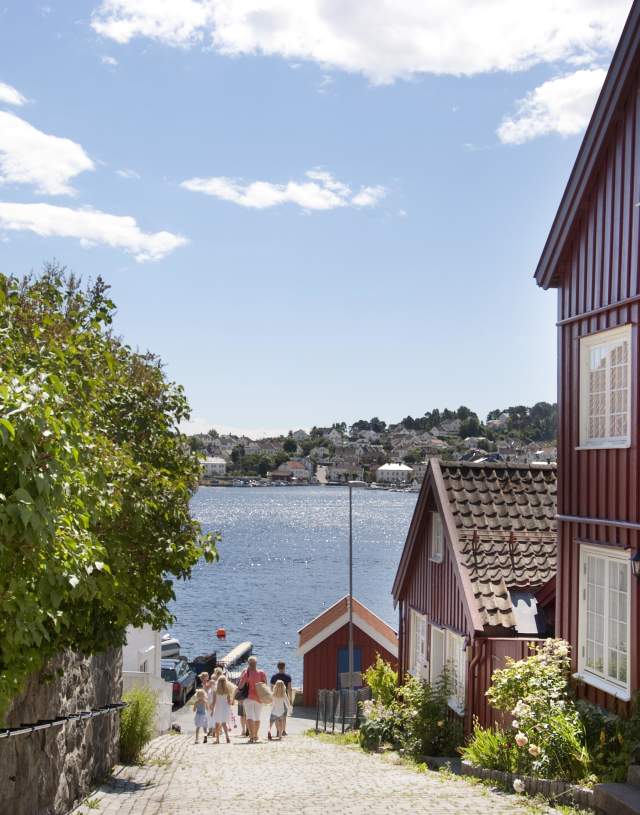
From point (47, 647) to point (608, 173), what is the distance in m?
9.29

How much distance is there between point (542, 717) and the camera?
1205cm

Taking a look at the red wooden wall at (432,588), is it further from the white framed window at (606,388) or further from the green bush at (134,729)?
the green bush at (134,729)

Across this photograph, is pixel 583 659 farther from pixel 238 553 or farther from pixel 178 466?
pixel 238 553

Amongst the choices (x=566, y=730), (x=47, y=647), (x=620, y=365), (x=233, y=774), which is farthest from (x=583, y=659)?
(x=47, y=647)

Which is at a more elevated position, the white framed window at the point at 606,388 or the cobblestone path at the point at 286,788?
the white framed window at the point at 606,388

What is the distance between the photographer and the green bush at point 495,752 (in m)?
12.2

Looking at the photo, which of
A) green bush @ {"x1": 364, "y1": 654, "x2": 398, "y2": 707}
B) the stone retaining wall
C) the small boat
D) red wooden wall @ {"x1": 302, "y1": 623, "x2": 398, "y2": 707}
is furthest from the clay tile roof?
the small boat

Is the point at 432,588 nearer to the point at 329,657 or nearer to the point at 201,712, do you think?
the point at 201,712

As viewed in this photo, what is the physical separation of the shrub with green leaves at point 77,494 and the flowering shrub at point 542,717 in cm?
440

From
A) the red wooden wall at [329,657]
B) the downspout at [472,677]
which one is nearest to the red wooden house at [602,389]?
the downspout at [472,677]

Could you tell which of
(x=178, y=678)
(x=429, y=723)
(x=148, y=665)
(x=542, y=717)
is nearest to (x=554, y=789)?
(x=542, y=717)

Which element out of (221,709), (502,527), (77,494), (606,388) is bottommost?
(221,709)

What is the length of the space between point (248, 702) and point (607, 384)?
35.2 ft

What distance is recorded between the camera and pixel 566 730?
11.6 metres
